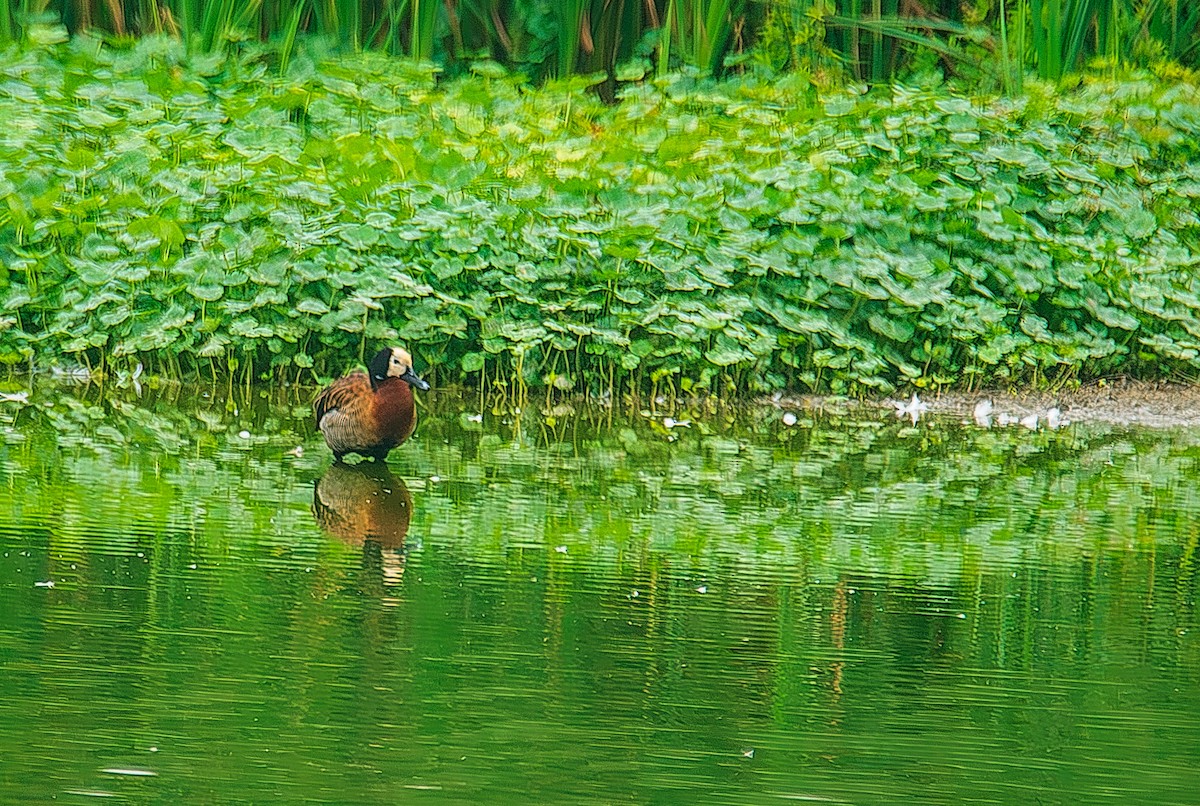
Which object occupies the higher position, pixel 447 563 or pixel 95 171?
pixel 95 171

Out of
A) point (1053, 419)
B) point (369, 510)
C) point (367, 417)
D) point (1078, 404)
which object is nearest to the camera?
point (369, 510)

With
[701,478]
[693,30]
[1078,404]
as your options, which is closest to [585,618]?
[701,478]

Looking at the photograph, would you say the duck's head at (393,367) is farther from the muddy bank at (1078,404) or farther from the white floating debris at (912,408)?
the white floating debris at (912,408)

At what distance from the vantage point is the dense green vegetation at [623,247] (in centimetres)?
916

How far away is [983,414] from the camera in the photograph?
30.4 ft

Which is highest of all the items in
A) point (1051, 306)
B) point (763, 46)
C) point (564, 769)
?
point (763, 46)

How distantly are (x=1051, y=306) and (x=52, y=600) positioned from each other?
622 centimetres

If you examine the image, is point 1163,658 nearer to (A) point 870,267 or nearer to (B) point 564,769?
(B) point 564,769

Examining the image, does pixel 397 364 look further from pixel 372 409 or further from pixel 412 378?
pixel 372 409

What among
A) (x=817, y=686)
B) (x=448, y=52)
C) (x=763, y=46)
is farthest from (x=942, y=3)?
(x=817, y=686)

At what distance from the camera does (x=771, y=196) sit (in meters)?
9.91

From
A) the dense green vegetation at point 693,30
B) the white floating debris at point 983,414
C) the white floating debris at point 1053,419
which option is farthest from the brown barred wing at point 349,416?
the dense green vegetation at point 693,30

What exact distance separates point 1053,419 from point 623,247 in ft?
7.14

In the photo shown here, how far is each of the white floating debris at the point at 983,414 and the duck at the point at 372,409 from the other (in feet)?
9.45
